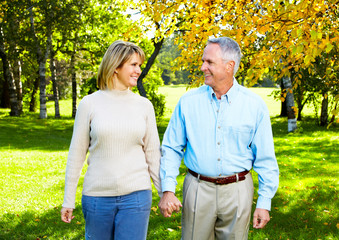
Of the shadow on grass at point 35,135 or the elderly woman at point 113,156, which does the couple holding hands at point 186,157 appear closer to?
the elderly woman at point 113,156

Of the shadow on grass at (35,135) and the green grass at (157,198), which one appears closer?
the green grass at (157,198)

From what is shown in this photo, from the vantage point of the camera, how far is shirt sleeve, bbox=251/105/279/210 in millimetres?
2883

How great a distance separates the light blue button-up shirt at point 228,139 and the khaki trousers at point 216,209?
0.34 feet

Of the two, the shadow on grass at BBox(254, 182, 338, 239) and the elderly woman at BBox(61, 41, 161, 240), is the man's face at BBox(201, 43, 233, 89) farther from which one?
the shadow on grass at BBox(254, 182, 338, 239)

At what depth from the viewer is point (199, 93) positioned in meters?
3.04

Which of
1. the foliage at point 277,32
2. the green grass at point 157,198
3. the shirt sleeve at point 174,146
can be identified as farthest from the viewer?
the green grass at point 157,198

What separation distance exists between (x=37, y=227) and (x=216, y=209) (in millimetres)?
3681

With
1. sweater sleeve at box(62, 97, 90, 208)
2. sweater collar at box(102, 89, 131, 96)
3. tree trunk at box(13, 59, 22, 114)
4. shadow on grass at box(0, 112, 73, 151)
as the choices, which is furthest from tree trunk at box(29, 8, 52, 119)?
sweater sleeve at box(62, 97, 90, 208)

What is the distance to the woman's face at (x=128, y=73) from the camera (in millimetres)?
2906

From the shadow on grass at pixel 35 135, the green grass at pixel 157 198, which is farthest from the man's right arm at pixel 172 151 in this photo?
→ the shadow on grass at pixel 35 135

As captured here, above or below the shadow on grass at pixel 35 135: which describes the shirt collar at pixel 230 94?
above

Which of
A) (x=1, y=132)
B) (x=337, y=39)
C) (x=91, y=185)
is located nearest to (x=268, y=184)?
(x=91, y=185)

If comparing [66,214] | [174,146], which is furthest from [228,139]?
[66,214]

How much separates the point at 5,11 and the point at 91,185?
17.8 m
